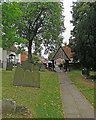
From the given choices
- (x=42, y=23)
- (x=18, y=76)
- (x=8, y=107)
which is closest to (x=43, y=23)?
(x=42, y=23)

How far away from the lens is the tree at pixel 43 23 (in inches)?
974

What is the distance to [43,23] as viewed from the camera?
27500 mm

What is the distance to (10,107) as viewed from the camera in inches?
181

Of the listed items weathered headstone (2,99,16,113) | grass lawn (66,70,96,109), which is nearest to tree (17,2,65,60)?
grass lawn (66,70,96,109)

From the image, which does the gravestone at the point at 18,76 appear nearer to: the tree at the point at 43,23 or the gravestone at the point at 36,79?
the gravestone at the point at 36,79

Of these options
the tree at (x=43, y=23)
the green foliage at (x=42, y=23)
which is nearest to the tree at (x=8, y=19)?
the green foliage at (x=42, y=23)

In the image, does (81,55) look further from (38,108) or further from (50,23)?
(50,23)

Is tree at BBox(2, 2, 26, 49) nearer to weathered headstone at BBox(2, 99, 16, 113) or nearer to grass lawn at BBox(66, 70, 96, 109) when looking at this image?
grass lawn at BBox(66, 70, 96, 109)

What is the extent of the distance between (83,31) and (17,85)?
351 inches

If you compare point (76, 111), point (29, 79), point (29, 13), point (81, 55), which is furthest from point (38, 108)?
point (29, 13)

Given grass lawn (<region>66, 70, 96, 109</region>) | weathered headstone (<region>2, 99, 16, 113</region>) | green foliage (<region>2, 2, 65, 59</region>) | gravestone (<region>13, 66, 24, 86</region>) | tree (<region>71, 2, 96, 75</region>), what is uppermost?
green foliage (<region>2, 2, 65, 59</region>)

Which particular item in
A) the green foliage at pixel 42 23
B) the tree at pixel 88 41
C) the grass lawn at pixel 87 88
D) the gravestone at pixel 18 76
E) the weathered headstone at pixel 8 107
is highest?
the green foliage at pixel 42 23

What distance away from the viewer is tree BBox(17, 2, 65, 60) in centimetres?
2473

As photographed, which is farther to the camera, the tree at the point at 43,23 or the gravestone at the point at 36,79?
the tree at the point at 43,23
